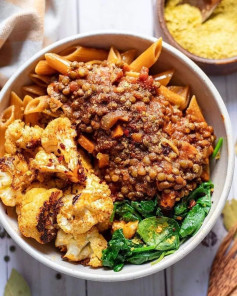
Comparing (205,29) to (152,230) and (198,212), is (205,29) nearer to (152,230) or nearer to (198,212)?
(198,212)

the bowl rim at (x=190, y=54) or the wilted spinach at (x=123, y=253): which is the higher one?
the bowl rim at (x=190, y=54)

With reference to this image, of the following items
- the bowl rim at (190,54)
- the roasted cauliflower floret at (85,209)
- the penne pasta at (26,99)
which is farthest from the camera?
the bowl rim at (190,54)

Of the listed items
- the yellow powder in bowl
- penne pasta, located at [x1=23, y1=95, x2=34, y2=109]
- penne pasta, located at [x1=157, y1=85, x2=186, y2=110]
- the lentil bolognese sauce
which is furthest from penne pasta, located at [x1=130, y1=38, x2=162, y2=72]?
penne pasta, located at [x1=23, y1=95, x2=34, y2=109]

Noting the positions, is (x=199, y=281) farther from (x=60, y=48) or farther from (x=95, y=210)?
(x=60, y=48)

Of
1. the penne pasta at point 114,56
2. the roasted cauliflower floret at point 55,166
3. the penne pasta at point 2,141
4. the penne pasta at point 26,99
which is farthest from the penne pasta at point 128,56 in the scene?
the penne pasta at point 2,141

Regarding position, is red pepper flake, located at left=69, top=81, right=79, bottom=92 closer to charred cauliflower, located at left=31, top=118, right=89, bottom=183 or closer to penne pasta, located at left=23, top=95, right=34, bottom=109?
charred cauliflower, located at left=31, top=118, right=89, bottom=183

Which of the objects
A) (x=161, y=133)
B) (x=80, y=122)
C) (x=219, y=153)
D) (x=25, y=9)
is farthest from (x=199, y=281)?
(x=25, y=9)

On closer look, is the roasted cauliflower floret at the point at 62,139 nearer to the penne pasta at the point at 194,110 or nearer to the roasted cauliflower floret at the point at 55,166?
the roasted cauliflower floret at the point at 55,166
